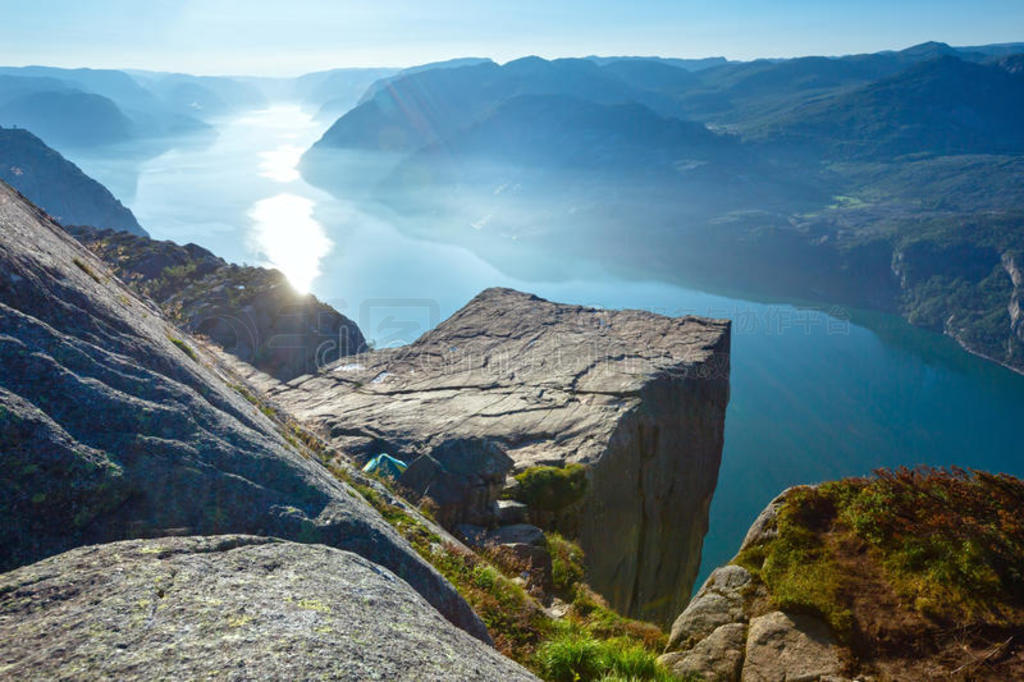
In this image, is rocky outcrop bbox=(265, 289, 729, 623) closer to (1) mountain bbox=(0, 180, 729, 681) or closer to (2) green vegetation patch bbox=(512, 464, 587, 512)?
(2) green vegetation patch bbox=(512, 464, 587, 512)

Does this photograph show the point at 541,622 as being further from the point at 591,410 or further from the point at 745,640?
the point at 591,410

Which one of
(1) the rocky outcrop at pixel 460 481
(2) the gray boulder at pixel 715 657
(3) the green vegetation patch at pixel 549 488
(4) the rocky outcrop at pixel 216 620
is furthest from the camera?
(3) the green vegetation patch at pixel 549 488

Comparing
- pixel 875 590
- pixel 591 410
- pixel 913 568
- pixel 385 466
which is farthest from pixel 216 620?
pixel 591 410

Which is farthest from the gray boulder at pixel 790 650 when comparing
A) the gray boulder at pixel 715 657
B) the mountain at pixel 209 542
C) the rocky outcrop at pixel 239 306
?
the rocky outcrop at pixel 239 306

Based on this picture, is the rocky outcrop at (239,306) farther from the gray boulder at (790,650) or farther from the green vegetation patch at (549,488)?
the gray boulder at (790,650)

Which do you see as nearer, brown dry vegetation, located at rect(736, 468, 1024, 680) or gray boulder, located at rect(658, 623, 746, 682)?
brown dry vegetation, located at rect(736, 468, 1024, 680)

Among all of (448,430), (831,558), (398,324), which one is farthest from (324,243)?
(831,558)

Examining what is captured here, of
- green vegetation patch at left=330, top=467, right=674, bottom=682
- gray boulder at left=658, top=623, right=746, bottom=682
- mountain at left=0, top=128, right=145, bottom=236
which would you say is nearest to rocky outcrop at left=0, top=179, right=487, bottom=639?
green vegetation patch at left=330, top=467, right=674, bottom=682

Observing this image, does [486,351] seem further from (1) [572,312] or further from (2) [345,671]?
(2) [345,671]
